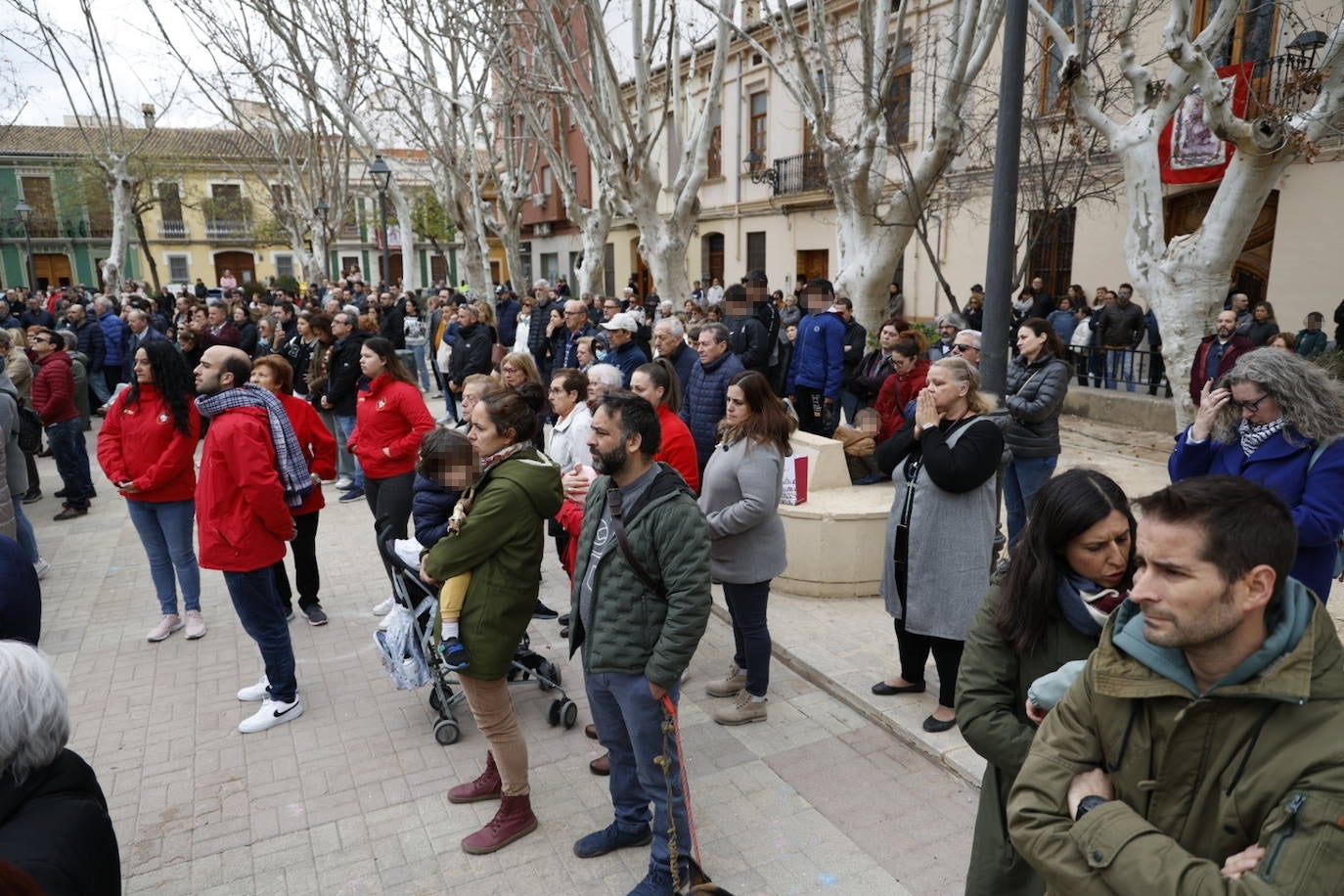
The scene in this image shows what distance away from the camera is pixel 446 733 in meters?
4.19

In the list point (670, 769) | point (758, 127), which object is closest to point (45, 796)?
point (670, 769)

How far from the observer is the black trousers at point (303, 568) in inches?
226

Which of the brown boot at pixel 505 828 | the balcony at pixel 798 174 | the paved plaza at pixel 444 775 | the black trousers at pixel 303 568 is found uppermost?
the balcony at pixel 798 174

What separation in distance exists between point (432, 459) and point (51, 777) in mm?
1928

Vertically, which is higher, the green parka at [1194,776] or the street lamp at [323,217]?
the street lamp at [323,217]

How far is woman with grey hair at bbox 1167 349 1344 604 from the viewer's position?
3197mm

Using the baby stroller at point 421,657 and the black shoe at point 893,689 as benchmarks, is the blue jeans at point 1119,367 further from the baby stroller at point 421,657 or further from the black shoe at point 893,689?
the baby stroller at point 421,657

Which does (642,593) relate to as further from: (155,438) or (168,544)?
(168,544)

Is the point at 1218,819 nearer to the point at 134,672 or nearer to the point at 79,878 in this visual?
the point at 79,878

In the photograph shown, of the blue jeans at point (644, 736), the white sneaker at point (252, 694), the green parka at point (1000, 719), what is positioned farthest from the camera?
the white sneaker at point (252, 694)

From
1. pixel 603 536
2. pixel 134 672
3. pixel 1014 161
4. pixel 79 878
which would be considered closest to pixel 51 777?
pixel 79 878

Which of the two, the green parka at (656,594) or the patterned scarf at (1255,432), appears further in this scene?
the patterned scarf at (1255,432)

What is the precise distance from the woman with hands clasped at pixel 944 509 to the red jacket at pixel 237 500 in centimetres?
297

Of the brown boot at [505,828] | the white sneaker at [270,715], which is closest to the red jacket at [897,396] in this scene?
the brown boot at [505,828]
